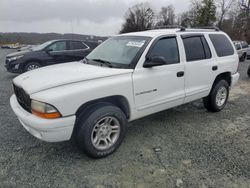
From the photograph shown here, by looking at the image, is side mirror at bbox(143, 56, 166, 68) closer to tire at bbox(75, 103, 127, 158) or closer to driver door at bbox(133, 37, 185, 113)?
driver door at bbox(133, 37, 185, 113)

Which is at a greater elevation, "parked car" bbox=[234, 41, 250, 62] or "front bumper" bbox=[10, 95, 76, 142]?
"parked car" bbox=[234, 41, 250, 62]

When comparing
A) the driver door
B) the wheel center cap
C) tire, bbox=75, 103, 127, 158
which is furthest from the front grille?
the driver door

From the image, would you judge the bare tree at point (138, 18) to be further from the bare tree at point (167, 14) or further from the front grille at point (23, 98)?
the front grille at point (23, 98)

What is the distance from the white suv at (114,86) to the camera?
2.75 meters

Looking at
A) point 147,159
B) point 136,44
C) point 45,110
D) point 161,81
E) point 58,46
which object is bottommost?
point 147,159

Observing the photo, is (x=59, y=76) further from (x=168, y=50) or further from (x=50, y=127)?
(x=168, y=50)

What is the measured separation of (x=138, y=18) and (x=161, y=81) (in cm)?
6092

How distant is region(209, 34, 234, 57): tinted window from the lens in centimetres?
470

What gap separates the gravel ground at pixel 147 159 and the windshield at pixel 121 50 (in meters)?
1.36

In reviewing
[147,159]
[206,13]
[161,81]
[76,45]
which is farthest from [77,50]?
[206,13]

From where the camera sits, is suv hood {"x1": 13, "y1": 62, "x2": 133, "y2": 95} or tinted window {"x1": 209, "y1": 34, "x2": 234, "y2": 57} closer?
suv hood {"x1": 13, "y1": 62, "x2": 133, "y2": 95}

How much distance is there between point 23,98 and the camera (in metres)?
3.04

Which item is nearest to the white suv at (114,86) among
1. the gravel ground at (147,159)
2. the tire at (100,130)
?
the tire at (100,130)

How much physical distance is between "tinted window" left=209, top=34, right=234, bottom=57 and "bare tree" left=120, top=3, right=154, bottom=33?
178 ft
